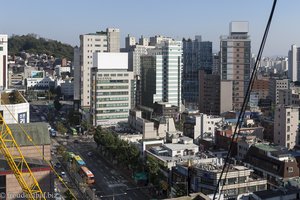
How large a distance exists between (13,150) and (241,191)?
317cm

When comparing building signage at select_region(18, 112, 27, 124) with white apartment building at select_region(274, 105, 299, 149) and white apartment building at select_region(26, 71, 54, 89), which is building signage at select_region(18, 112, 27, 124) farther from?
white apartment building at select_region(26, 71, 54, 89)

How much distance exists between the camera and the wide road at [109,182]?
6684mm

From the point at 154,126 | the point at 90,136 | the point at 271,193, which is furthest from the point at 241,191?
the point at 90,136

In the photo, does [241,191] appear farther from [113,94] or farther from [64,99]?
[64,99]

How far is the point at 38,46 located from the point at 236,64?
2202 centimetres

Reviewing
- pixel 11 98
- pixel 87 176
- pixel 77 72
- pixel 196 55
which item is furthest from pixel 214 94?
pixel 11 98

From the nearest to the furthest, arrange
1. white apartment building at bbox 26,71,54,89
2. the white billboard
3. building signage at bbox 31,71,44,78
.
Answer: the white billboard → white apartment building at bbox 26,71,54,89 → building signage at bbox 31,71,44,78

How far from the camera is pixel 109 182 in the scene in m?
7.37

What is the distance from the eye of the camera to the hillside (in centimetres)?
3175

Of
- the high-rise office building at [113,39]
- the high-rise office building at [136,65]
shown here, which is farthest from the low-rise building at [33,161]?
the high-rise office building at [113,39]

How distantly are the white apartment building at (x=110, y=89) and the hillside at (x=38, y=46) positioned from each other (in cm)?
1918

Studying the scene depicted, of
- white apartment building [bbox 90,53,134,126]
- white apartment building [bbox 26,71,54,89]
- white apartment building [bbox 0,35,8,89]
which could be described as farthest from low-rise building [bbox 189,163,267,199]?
white apartment building [bbox 26,71,54,89]

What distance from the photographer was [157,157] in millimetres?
7262

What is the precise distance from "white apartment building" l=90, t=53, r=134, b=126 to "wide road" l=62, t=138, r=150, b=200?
2.80 m
